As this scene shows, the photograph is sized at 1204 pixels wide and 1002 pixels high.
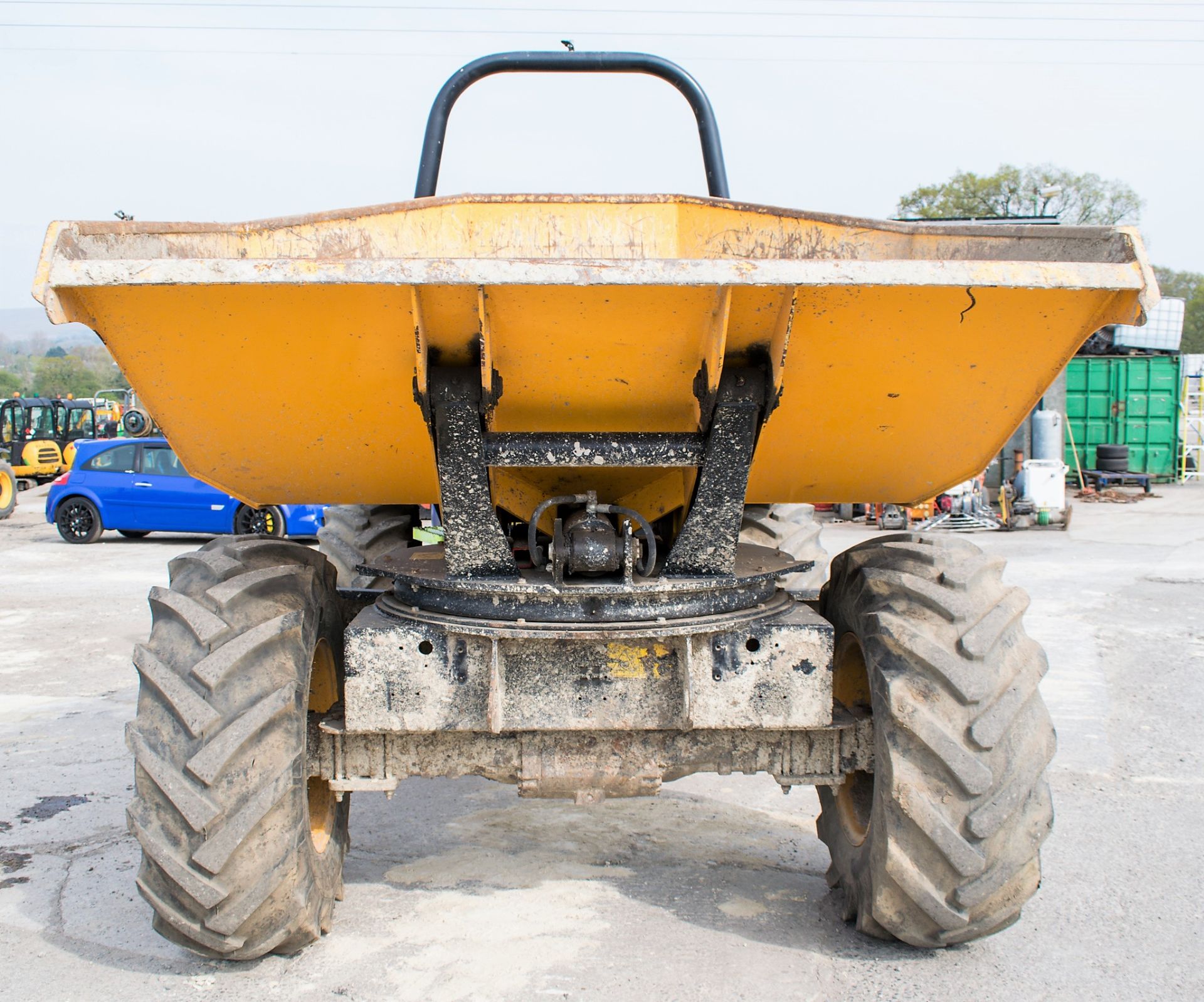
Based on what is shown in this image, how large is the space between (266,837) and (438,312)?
143 centimetres

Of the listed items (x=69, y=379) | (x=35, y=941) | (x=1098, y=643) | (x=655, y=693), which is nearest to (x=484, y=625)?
(x=655, y=693)

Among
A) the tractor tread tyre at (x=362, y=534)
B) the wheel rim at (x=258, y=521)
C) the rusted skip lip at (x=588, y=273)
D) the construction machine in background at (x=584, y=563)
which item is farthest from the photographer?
the wheel rim at (x=258, y=521)

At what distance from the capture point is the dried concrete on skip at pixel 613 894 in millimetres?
2992

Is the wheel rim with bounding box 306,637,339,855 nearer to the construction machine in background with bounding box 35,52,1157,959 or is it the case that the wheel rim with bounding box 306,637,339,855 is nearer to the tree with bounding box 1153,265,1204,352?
the construction machine in background with bounding box 35,52,1157,959

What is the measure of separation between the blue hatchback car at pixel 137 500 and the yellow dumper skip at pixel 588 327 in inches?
511

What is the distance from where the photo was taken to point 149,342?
275 cm

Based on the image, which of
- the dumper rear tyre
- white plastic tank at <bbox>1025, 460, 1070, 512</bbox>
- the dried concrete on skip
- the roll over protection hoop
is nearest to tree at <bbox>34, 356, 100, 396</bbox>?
the dumper rear tyre

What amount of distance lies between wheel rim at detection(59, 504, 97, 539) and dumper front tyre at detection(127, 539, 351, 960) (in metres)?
14.8

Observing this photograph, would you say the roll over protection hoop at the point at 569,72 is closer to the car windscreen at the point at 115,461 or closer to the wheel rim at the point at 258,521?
the wheel rim at the point at 258,521

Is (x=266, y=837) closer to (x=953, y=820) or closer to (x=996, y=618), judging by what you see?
(x=953, y=820)

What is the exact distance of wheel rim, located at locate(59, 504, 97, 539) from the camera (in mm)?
16312

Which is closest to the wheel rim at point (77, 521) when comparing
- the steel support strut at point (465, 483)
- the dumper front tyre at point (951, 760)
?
the steel support strut at point (465, 483)

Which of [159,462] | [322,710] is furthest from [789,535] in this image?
[159,462]

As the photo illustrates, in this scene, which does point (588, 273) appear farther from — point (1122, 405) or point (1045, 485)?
point (1122, 405)
